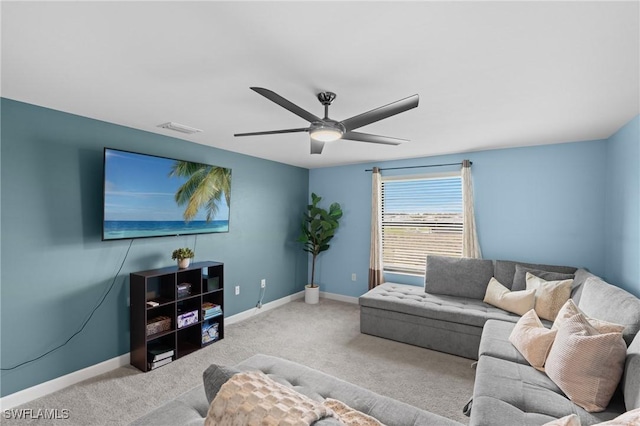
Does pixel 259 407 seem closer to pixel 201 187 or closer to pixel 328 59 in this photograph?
pixel 328 59

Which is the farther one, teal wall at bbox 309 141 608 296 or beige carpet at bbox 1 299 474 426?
teal wall at bbox 309 141 608 296

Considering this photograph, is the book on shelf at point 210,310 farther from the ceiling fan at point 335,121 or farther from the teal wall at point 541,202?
the teal wall at point 541,202

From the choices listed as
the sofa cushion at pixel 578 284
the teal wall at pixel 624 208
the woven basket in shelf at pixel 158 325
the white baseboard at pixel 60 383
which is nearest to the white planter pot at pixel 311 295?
the woven basket in shelf at pixel 158 325

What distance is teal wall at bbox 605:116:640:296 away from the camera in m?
2.57

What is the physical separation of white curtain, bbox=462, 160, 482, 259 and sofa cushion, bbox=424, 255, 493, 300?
24 cm

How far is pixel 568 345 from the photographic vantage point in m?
1.76

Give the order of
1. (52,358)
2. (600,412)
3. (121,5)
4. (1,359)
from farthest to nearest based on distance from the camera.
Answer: (52,358) < (1,359) < (600,412) < (121,5)

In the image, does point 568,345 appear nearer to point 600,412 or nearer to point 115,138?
point 600,412

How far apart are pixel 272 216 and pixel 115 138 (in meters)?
2.42

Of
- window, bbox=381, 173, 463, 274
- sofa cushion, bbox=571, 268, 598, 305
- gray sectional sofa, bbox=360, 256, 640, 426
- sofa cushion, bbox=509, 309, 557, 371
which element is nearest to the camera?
gray sectional sofa, bbox=360, 256, 640, 426

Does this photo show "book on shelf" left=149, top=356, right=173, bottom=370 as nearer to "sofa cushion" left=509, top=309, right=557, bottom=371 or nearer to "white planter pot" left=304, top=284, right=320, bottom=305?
"white planter pot" left=304, top=284, right=320, bottom=305

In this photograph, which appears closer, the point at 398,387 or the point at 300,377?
the point at 300,377

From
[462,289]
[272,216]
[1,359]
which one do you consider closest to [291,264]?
[272,216]

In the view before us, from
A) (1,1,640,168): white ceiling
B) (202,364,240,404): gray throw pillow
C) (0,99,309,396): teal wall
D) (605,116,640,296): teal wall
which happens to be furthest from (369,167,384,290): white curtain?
(202,364,240,404): gray throw pillow
